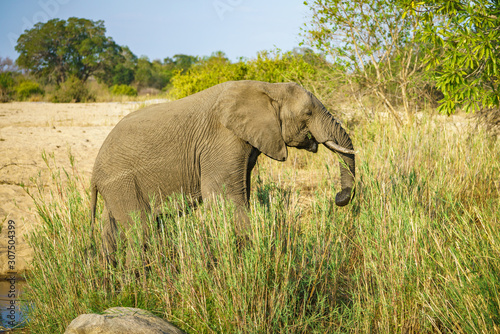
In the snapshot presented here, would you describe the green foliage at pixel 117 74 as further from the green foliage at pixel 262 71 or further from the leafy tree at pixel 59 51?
the green foliage at pixel 262 71

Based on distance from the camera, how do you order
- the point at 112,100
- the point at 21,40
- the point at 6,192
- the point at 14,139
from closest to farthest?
the point at 6,192 → the point at 14,139 → the point at 112,100 → the point at 21,40

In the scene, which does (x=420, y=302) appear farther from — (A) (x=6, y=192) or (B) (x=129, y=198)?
(A) (x=6, y=192)

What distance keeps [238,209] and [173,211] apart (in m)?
0.65

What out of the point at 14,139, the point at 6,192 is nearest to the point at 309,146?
the point at 6,192

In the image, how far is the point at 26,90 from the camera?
2467 centimetres

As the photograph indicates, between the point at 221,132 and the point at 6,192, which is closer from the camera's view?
the point at 221,132

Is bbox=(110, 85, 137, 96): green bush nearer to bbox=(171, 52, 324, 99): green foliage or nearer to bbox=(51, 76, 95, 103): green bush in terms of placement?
bbox=(51, 76, 95, 103): green bush

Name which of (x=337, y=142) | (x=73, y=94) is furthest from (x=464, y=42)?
(x=73, y=94)

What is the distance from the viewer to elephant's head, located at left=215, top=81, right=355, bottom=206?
4.66 metres

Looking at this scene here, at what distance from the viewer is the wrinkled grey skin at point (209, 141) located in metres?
4.68

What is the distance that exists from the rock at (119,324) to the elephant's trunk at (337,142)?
201 cm

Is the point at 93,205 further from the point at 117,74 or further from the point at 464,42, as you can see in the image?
the point at 117,74

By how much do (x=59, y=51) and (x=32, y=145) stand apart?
30.3 m

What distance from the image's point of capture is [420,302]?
3.48m
